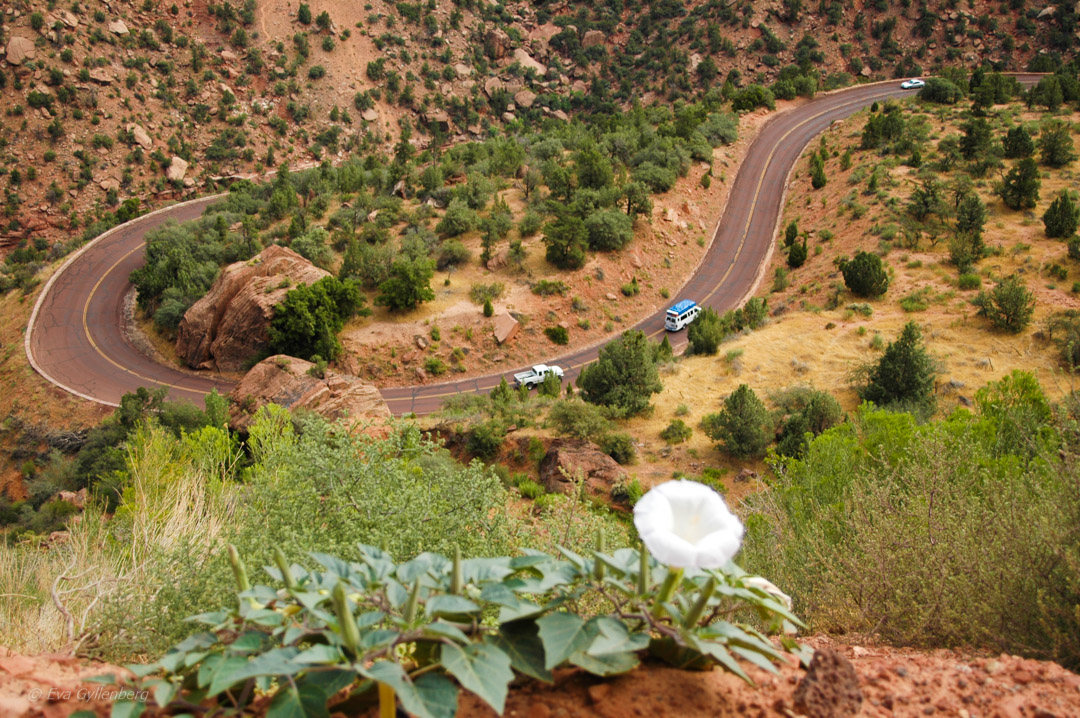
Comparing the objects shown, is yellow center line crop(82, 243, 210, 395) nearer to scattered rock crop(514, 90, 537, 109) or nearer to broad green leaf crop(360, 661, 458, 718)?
broad green leaf crop(360, 661, 458, 718)

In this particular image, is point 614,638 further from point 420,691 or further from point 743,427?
point 743,427

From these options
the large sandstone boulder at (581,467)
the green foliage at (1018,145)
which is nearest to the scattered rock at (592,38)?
the green foliage at (1018,145)

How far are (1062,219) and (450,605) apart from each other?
126 feet

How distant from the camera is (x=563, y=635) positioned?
255 cm

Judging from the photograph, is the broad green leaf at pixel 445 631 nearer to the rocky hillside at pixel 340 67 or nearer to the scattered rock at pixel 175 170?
the rocky hillside at pixel 340 67

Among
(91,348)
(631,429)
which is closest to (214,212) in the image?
(91,348)

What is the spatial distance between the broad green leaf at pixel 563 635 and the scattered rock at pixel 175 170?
229ft

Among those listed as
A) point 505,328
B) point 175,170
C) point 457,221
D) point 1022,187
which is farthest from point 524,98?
point 1022,187

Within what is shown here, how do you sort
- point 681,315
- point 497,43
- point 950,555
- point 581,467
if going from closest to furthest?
1. point 950,555
2. point 581,467
3. point 681,315
4. point 497,43

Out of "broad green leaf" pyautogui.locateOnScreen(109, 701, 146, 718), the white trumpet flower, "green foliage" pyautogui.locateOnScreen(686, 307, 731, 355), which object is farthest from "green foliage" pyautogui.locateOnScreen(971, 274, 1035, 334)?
"broad green leaf" pyautogui.locateOnScreen(109, 701, 146, 718)

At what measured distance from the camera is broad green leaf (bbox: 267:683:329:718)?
2.26 meters

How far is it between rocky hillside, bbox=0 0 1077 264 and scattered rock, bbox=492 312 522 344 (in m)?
36.9

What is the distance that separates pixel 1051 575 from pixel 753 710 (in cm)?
289

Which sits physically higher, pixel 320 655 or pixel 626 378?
pixel 320 655
